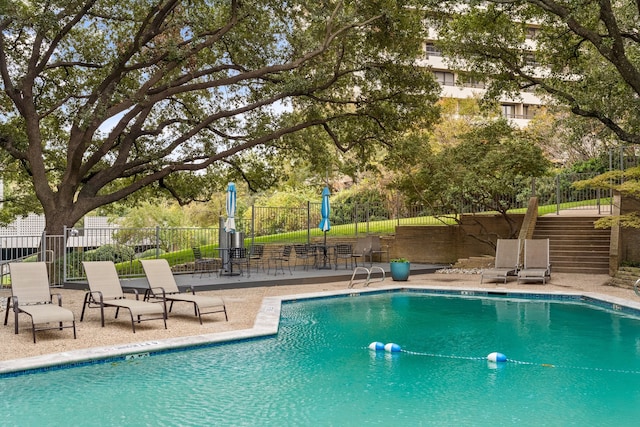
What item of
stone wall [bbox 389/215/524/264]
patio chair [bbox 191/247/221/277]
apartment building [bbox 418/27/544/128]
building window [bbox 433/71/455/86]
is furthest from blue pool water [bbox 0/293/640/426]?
building window [bbox 433/71/455/86]

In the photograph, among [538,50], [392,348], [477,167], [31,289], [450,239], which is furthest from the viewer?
[450,239]

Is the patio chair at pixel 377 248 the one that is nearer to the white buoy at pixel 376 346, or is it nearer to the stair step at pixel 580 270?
the stair step at pixel 580 270

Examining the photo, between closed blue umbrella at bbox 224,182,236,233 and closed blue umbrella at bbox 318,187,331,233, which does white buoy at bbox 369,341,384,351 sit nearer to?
closed blue umbrella at bbox 224,182,236,233

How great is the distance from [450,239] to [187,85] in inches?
465

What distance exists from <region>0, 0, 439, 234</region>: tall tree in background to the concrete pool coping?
676cm

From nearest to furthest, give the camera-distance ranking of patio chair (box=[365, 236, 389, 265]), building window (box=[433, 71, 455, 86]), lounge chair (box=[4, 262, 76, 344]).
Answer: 1. lounge chair (box=[4, 262, 76, 344])
2. patio chair (box=[365, 236, 389, 265])
3. building window (box=[433, 71, 455, 86])

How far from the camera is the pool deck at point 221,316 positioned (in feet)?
27.0

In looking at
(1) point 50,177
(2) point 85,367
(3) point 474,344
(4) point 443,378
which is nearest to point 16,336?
(2) point 85,367

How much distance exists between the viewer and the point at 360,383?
7.20m

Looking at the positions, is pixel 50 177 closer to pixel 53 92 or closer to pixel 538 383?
pixel 53 92

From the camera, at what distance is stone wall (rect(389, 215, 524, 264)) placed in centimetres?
2239

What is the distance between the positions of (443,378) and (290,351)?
2500 mm

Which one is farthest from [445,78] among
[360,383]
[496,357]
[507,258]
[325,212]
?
[360,383]

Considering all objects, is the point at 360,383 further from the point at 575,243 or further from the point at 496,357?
the point at 575,243
